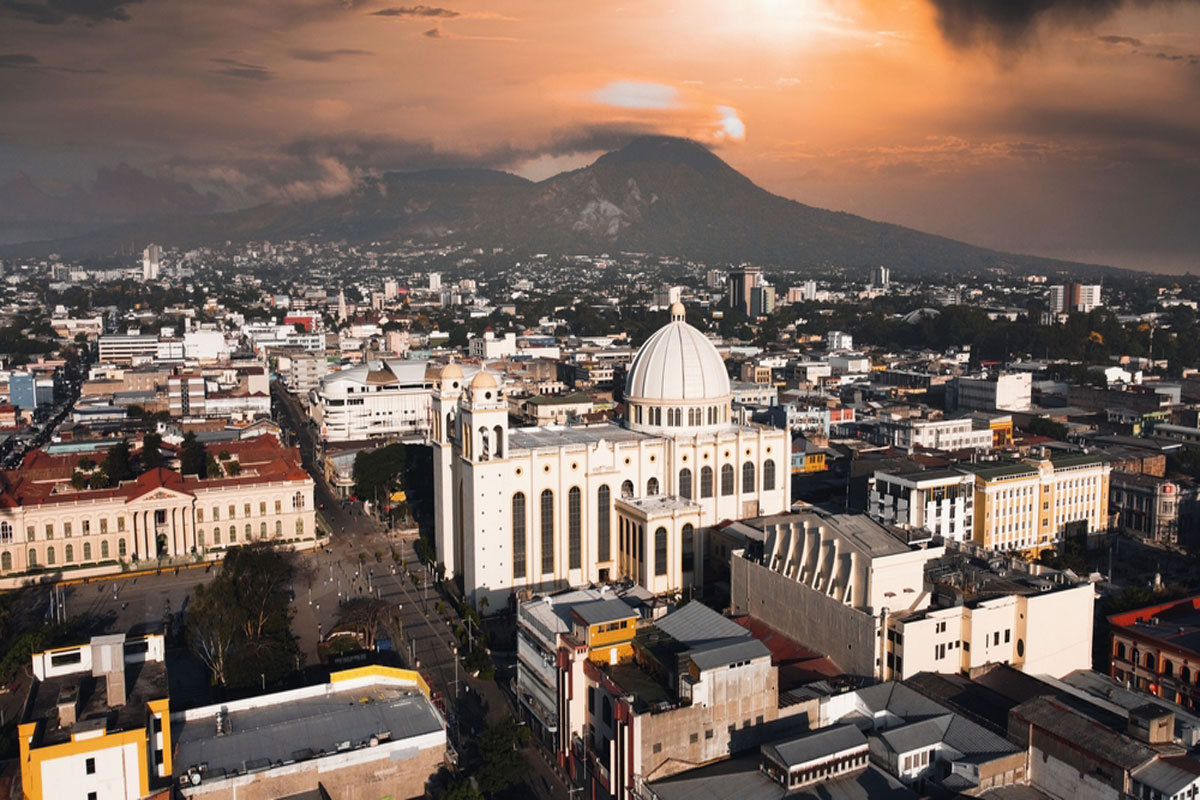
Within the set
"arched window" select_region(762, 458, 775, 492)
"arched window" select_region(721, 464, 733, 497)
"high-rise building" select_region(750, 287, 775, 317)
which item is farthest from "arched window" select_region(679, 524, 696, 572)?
"high-rise building" select_region(750, 287, 775, 317)

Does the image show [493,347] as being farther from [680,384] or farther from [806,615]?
[806,615]

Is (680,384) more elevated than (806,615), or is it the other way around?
(680,384)

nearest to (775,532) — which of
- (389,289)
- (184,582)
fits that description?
(184,582)

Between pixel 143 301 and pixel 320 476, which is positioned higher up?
pixel 143 301

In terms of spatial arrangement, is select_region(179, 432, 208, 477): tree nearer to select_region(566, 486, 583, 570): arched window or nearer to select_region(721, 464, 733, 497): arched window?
select_region(566, 486, 583, 570): arched window

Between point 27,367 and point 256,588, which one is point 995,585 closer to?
point 256,588

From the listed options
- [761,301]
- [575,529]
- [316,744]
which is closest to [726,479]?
[575,529]
